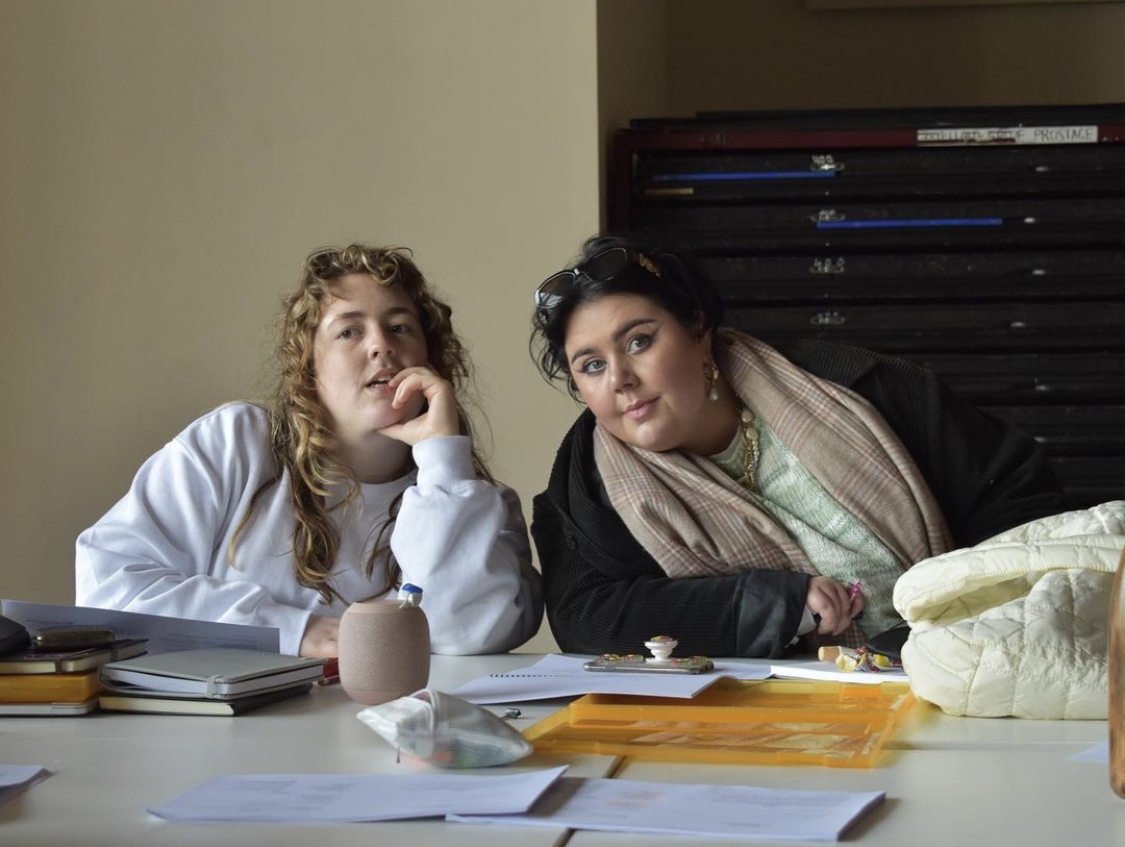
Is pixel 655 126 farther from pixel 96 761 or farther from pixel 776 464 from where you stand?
pixel 96 761

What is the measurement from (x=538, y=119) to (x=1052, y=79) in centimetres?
161

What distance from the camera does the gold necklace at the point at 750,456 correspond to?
2.40 metres

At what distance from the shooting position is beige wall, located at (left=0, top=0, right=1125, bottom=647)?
321 centimetres

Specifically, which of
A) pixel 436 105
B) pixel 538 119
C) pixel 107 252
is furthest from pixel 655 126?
pixel 107 252

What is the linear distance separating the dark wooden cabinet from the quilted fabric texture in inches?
69.5

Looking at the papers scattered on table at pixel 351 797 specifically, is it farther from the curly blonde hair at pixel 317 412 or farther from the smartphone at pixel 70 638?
the curly blonde hair at pixel 317 412

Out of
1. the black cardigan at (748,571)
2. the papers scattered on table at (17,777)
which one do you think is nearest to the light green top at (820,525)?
the black cardigan at (748,571)

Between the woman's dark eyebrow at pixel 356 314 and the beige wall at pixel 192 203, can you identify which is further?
the beige wall at pixel 192 203

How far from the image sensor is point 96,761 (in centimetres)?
123

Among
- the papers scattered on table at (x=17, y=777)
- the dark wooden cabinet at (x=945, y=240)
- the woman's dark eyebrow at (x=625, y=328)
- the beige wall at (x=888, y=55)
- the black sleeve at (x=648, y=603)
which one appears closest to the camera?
the papers scattered on table at (x=17, y=777)

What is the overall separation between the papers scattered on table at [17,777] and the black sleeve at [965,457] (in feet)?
5.10

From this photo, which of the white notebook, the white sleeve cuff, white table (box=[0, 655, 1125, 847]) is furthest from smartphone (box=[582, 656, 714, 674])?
the white sleeve cuff

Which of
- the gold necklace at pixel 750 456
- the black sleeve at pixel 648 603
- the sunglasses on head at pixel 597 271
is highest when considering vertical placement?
the sunglasses on head at pixel 597 271

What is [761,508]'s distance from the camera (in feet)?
7.60
